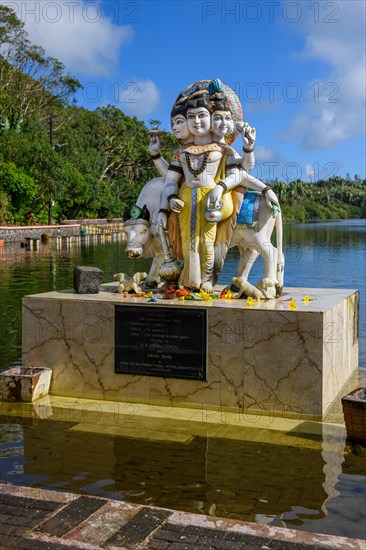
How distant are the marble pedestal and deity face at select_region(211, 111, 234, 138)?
1.70 metres

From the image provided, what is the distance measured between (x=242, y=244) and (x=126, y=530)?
12.9ft

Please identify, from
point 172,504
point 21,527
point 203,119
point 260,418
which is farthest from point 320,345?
point 21,527

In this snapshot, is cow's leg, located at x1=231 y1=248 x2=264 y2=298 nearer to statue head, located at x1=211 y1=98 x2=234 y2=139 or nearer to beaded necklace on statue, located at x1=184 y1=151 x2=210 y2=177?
beaded necklace on statue, located at x1=184 y1=151 x2=210 y2=177

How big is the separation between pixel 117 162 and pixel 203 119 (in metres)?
41.5

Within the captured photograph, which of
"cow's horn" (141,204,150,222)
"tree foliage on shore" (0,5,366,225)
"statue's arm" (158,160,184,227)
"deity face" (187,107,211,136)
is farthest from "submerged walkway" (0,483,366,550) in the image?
"tree foliage on shore" (0,5,366,225)

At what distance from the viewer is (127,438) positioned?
197 inches

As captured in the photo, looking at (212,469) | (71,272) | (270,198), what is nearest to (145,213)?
(270,198)

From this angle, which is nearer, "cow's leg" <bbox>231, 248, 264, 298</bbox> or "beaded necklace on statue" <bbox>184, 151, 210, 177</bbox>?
"cow's leg" <bbox>231, 248, 264, 298</bbox>

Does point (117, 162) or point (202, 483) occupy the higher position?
point (117, 162)

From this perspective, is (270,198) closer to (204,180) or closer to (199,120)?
(204,180)

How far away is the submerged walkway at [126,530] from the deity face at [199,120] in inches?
154

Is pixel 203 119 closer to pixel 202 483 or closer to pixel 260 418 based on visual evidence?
pixel 260 418

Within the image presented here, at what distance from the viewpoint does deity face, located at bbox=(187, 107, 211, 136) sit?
20.9ft

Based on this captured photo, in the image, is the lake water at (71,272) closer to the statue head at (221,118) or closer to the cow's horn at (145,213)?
the cow's horn at (145,213)
